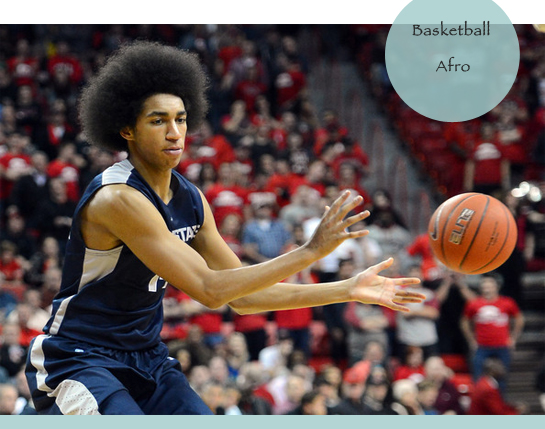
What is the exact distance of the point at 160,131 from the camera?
3.39 metres

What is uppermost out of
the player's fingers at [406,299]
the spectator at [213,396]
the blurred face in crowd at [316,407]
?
the player's fingers at [406,299]

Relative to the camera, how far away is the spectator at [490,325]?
8242mm

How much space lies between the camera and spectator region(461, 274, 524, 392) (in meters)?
8.24

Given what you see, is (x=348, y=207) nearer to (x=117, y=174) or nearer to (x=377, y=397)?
(x=117, y=174)

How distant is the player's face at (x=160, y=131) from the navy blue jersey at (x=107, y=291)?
10 cm

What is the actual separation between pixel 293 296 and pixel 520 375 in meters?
6.10

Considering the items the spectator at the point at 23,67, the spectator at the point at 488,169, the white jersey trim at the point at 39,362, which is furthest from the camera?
the spectator at the point at 23,67

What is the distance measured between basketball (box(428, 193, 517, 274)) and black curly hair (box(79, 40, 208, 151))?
1.53 m

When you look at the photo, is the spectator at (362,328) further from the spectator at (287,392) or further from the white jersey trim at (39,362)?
the white jersey trim at (39,362)

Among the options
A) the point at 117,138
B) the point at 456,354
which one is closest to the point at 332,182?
the point at 456,354

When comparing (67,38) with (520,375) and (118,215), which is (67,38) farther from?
(118,215)

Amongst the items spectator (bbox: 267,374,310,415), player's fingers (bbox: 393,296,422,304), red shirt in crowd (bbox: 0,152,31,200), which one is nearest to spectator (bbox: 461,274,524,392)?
spectator (bbox: 267,374,310,415)

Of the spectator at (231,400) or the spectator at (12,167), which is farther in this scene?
the spectator at (12,167)

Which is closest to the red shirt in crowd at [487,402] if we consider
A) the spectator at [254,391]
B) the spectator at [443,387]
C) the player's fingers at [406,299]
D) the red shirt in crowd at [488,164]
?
the spectator at [443,387]
